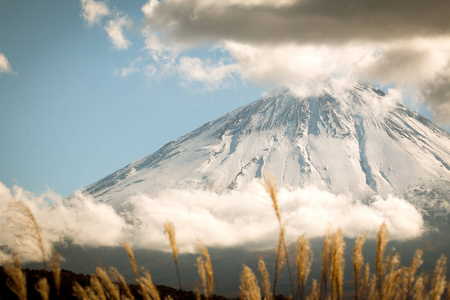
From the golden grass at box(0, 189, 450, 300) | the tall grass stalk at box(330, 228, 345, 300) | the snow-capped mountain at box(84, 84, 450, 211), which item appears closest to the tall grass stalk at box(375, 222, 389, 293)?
the golden grass at box(0, 189, 450, 300)

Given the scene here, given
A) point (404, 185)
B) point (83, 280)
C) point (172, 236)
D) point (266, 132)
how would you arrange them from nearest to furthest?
1. point (172, 236)
2. point (83, 280)
3. point (404, 185)
4. point (266, 132)

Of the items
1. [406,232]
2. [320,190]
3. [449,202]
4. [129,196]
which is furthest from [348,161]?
[129,196]

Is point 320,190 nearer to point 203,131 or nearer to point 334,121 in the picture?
point 334,121

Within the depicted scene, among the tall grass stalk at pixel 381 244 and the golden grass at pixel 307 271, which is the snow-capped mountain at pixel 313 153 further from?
the tall grass stalk at pixel 381 244

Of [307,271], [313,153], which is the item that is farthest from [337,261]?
[313,153]

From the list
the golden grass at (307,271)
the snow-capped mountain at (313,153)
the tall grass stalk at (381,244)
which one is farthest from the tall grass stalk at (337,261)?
the snow-capped mountain at (313,153)

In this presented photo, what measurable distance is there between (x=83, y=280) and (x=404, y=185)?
140591 millimetres

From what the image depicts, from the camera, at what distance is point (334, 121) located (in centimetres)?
14925

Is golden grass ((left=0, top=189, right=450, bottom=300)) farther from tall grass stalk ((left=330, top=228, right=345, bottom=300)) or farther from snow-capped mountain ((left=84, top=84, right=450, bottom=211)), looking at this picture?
snow-capped mountain ((left=84, top=84, right=450, bottom=211))

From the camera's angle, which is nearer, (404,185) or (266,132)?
(404,185)

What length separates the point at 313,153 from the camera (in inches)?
5477

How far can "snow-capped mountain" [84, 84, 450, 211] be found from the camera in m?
131

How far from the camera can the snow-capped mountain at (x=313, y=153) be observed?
429 feet

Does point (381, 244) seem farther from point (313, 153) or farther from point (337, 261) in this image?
point (313, 153)
